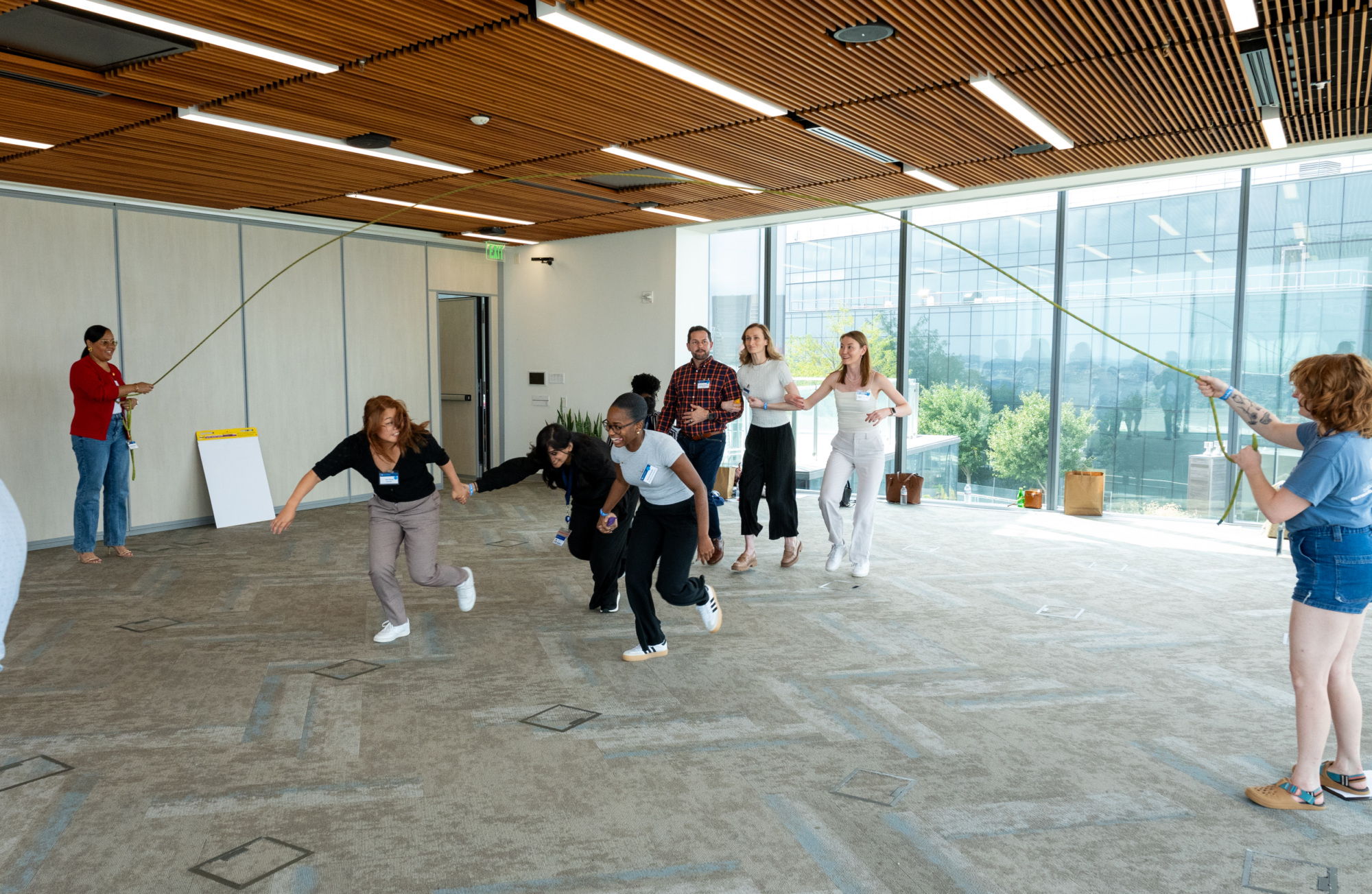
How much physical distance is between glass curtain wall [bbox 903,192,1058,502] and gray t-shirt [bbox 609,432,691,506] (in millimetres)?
5620

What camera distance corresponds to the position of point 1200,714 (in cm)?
374

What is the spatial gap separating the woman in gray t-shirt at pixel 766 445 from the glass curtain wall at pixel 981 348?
138 inches

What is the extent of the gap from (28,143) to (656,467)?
15.6ft

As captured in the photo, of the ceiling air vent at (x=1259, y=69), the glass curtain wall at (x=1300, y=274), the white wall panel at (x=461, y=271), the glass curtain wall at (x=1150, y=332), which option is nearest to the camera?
the ceiling air vent at (x=1259, y=69)

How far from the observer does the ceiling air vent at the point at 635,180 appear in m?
7.11

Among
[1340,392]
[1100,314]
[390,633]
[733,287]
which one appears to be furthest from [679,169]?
[1340,392]

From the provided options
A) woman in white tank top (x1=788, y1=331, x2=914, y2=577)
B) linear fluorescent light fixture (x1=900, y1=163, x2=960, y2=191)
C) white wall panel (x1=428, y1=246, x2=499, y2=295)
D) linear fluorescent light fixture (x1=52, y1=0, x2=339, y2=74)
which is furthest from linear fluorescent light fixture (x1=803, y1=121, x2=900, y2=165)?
white wall panel (x1=428, y1=246, x2=499, y2=295)

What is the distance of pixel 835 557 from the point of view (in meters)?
6.23

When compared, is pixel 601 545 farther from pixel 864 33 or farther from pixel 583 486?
pixel 864 33

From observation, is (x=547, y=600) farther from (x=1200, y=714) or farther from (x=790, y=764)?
(x=1200, y=714)

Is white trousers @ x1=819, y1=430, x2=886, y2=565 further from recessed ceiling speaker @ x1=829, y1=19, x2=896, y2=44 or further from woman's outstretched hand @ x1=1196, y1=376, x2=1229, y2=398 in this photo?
woman's outstretched hand @ x1=1196, y1=376, x2=1229, y2=398

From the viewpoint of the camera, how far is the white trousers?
6090 mm

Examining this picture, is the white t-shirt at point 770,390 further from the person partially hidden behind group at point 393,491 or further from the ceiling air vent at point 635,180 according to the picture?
the person partially hidden behind group at point 393,491

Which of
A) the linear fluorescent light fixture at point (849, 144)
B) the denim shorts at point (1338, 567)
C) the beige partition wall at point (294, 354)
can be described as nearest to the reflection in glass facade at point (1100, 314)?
the linear fluorescent light fixture at point (849, 144)
